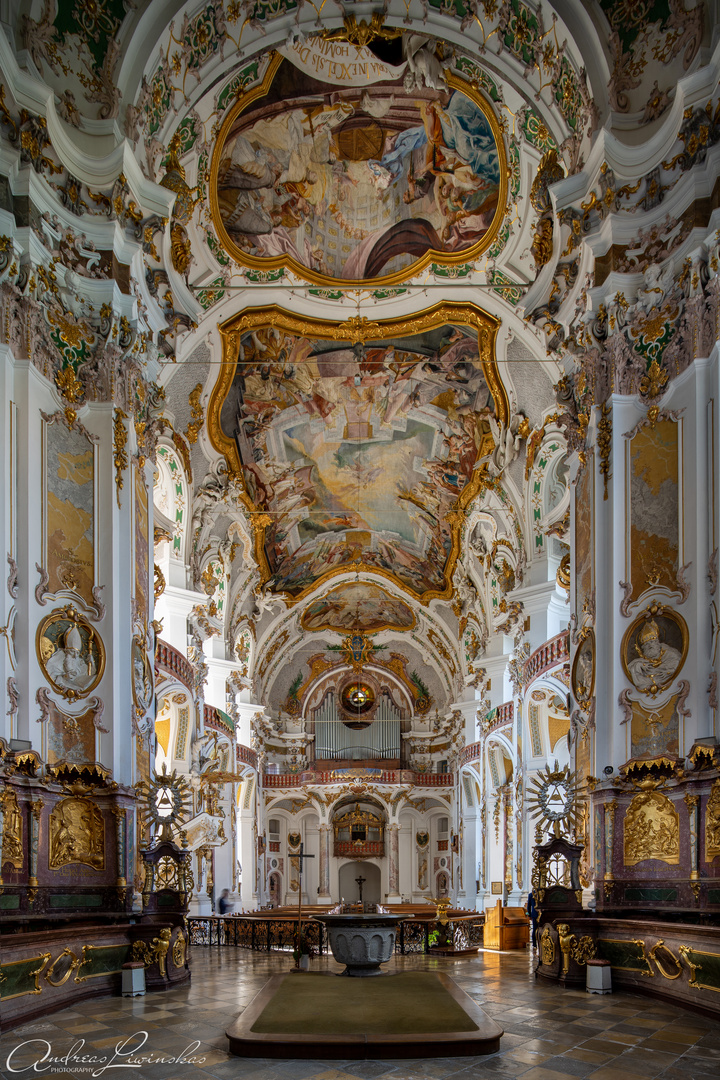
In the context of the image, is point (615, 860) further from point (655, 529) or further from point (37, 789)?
point (37, 789)

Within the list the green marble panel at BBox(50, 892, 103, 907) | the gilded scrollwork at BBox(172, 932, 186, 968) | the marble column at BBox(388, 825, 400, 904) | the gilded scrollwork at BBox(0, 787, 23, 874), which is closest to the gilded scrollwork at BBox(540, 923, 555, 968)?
the gilded scrollwork at BBox(172, 932, 186, 968)

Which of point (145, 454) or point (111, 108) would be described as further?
point (145, 454)

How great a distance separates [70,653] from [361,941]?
16.7ft

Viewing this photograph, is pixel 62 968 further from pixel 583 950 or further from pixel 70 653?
pixel 583 950

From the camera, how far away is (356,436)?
25.4 meters

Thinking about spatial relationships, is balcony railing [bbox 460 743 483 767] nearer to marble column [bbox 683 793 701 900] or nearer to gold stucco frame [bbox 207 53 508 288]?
gold stucco frame [bbox 207 53 508 288]

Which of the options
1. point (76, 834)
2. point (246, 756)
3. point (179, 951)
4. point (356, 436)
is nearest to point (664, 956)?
point (179, 951)

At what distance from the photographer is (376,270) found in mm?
20266

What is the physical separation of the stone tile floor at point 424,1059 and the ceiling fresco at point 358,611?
2437 cm

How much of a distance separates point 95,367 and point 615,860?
9259 millimetres

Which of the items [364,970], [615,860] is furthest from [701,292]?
[364,970]

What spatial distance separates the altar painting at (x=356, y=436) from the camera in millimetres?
22094

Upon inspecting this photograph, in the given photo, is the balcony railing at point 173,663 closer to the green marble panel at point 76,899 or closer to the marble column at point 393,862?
the green marble panel at point 76,899

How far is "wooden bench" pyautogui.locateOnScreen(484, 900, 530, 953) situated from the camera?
60.8 ft
